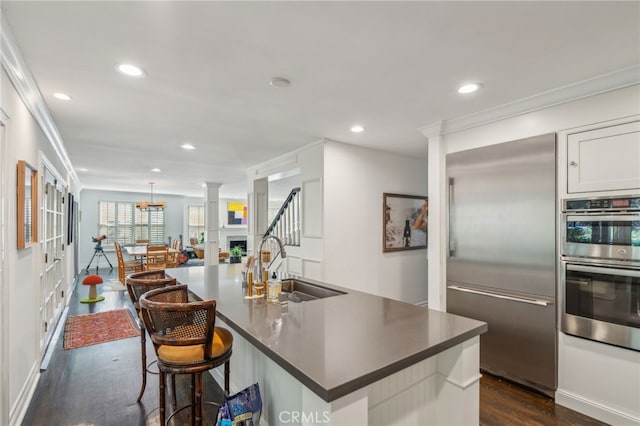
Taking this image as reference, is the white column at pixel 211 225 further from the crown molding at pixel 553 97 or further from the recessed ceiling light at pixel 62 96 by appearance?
the crown molding at pixel 553 97

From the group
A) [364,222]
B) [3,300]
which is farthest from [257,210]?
[3,300]

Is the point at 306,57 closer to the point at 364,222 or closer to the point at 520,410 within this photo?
the point at 364,222

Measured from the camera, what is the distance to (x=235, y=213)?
1245 centimetres

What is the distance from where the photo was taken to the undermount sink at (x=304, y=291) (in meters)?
2.42

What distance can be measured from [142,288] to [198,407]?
103 centimetres

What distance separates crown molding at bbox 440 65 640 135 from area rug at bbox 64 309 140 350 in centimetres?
458

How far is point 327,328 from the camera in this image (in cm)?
154

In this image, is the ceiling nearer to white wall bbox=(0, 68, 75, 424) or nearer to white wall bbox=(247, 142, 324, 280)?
white wall bbox=(0, 68, 75, 424)

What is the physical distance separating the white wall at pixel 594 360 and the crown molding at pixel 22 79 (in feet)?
11.7

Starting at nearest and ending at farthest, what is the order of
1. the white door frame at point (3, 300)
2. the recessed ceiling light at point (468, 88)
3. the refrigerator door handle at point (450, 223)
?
1. the white door frame at point (3, 300)
2. the recessed ceiling light at point (468, 88)
3. the refrigerator door handle at point (450, 223)

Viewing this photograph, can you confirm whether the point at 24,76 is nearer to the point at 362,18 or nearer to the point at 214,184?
the point at 362,18

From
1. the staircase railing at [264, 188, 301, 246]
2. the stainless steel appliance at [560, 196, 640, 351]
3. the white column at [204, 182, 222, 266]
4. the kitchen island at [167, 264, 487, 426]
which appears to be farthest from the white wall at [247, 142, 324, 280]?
the white column at [204, 182, 222, 266]

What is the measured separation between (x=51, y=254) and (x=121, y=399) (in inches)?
96.8

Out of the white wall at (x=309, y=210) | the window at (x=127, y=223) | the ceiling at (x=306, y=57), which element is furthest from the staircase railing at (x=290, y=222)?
the window at (x=127, y=223)
